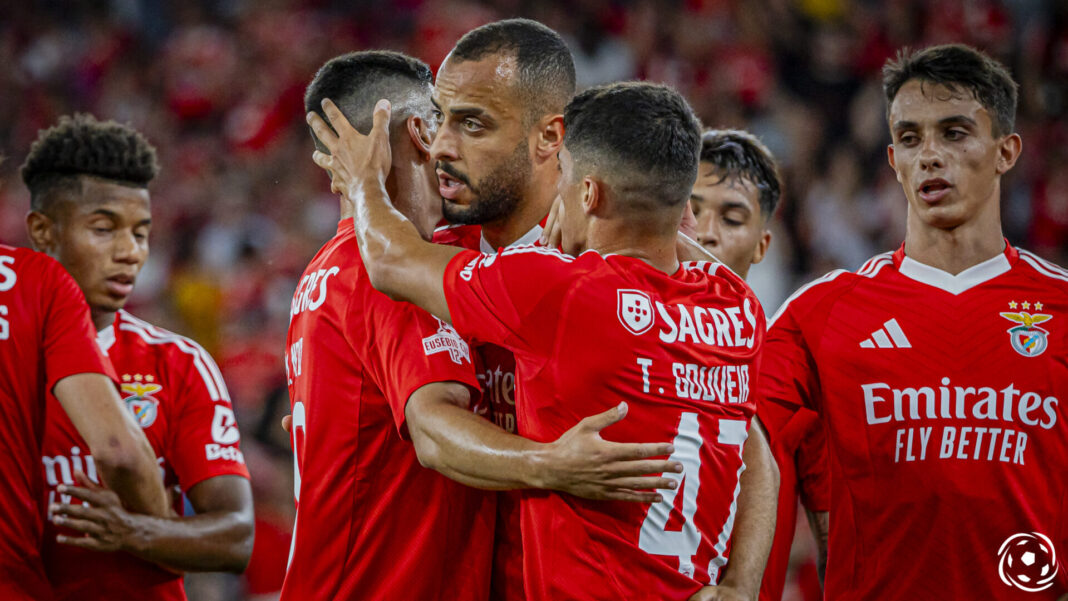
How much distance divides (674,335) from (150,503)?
7.56ft

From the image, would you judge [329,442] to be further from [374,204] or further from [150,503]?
[150,503]

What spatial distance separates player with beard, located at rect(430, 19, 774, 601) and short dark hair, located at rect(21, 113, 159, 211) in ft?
5.92

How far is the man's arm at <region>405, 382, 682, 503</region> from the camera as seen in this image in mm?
2764

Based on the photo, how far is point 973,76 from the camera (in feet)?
13.6

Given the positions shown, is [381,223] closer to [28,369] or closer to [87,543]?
[28,369]

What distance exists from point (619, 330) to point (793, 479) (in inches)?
74.1

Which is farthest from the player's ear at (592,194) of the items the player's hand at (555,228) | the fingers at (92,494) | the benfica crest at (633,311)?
the fingers at (92,494)

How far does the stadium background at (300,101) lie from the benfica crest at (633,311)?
5394mm

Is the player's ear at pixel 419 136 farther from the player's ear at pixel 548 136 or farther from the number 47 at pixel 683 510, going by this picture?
the number 47 at pixel 683 510

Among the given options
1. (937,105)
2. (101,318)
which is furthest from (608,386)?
(101,318)

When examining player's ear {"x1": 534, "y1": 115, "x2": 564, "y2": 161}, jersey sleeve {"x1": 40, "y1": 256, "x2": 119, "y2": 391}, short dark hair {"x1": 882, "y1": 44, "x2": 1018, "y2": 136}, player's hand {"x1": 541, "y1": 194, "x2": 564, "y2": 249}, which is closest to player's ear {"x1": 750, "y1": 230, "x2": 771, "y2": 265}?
short dark hair {"x1": 882, "y1": 44, "x2": 1018, "y2": 136}

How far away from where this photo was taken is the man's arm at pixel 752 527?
3.08m

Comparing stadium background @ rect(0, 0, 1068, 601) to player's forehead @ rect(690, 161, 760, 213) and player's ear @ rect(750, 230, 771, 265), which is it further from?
player's forehead @ rect(690, 161, 760, 213)

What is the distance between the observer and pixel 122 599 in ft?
14.3
